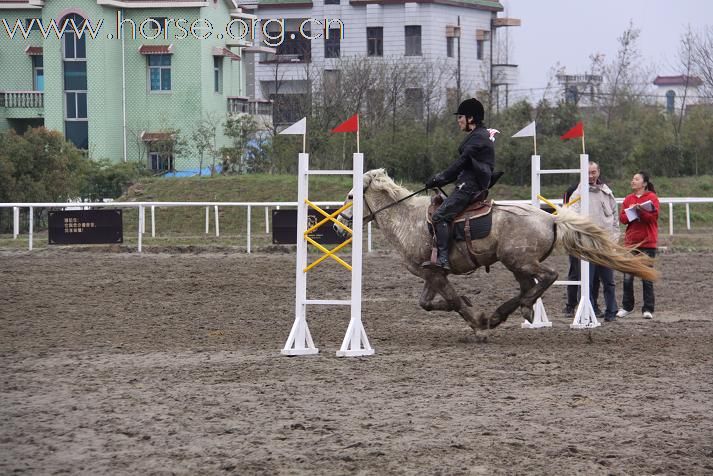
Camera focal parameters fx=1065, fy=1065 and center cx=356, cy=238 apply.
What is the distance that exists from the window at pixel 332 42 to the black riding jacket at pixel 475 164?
4600 centimetres

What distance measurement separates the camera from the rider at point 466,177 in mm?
10281

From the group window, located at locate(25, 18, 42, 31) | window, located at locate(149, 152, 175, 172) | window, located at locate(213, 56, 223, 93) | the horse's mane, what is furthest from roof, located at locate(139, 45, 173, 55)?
the horse's mane

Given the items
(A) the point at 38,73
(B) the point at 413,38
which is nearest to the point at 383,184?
(A) the point at 38,73

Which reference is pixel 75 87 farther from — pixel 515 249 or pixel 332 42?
pixel 515 249

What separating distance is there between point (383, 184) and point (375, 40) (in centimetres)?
4644

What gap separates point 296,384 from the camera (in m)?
8.36

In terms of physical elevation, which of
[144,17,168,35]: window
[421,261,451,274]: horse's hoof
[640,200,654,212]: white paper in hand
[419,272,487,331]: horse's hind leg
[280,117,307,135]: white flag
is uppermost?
[144,17,168,35]: window

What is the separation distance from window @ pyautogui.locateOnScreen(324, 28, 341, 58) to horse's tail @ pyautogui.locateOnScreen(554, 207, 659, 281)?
45978mm

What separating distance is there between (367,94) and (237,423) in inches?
1403

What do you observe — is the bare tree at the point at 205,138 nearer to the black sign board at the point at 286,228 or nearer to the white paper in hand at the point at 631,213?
the black sign board at the point at 286,228

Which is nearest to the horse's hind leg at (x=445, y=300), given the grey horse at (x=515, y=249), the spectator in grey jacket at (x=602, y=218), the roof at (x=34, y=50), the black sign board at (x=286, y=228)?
the grey horse at (x=515, y=249)

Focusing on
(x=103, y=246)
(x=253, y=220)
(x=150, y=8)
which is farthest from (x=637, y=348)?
(x=150, y=8)

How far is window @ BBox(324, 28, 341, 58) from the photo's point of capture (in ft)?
183

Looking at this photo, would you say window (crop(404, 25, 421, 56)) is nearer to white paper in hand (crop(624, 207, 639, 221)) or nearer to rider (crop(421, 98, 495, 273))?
white paper in hand (crop(624, 207, 639, 221))
